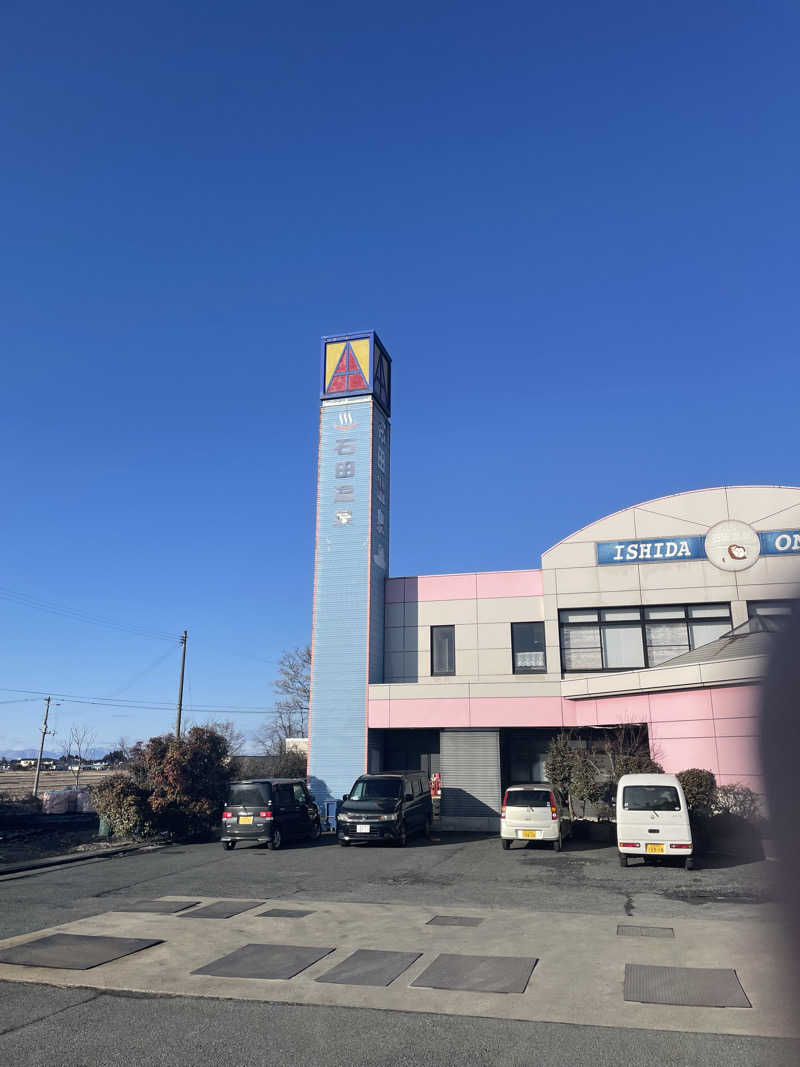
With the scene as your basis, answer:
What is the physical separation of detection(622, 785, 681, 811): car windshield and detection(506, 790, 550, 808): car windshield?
10.6 ft

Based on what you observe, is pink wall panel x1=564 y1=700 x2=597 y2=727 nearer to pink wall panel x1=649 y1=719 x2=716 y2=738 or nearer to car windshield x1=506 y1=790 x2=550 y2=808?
pink wall panel x1=649 y1=719 x2=716 y2=738

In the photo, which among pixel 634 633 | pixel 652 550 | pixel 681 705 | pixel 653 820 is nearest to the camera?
pixel 653 820

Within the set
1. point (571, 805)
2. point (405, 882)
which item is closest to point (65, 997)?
point (405, 882)

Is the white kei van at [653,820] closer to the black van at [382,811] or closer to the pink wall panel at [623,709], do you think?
the pink wall panel at [623,709]

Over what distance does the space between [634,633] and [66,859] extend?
19.6m

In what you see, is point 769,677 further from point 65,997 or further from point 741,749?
point 65,997

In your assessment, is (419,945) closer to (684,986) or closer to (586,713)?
(684,986)

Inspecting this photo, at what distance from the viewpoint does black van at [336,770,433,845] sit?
70.2ft

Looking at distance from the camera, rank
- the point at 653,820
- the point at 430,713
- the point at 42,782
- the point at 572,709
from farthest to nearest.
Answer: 1. the point at 42,782
2. the point at 430,713
3. the point at 572,709
4. the point at 653,820

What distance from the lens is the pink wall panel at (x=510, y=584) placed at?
29.5 meters

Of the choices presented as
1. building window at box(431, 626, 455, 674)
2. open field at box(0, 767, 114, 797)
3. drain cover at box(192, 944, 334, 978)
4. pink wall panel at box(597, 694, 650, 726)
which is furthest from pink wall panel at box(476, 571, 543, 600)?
open field at box(0, 767, 114, 797)

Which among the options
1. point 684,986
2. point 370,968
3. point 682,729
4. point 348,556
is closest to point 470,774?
point 682,729

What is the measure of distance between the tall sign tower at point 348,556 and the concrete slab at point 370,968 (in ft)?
62.0

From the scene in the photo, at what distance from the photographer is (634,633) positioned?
2816 cm
